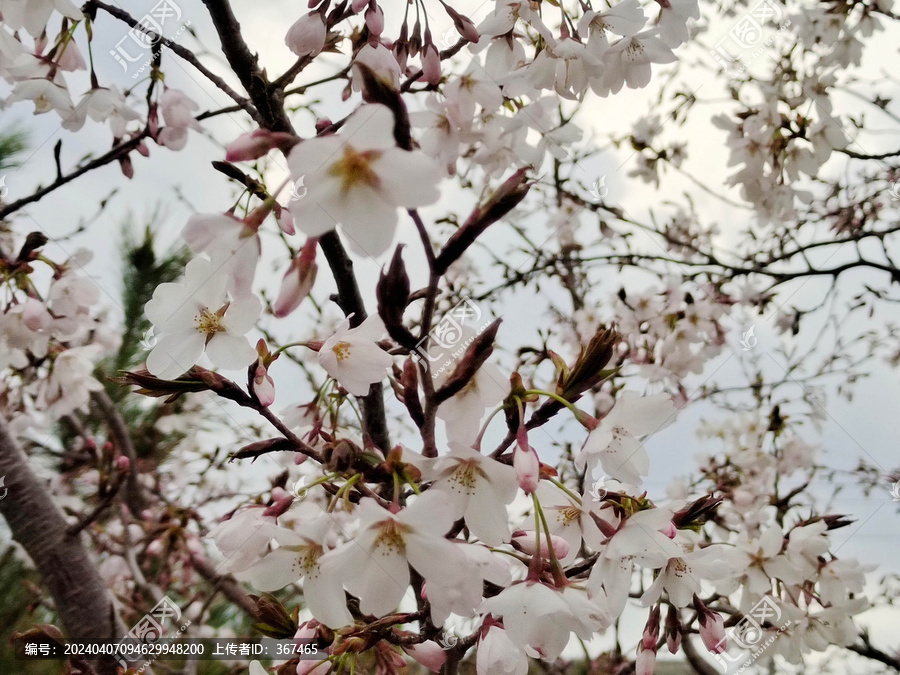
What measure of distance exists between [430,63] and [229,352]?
0.52 metres

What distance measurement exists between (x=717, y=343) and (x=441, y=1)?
170cm

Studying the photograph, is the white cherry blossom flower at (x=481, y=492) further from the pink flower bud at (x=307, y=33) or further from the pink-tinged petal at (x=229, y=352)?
the pink flower bud at (x=307, y=33)

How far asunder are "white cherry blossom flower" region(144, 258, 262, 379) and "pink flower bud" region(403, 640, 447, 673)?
36 cm

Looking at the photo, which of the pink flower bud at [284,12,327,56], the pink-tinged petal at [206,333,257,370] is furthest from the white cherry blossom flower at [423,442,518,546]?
the pink flower bud at [284,12,327,56]

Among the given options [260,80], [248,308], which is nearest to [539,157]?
[260,80]

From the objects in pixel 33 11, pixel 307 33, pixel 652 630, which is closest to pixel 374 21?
pixel 307 33

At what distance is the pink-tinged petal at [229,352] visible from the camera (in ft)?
2.02

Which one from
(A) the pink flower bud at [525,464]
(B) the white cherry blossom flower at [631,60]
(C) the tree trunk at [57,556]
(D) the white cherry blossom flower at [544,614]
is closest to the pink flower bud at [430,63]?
(B) the white cherry blossom flower at [631,60]

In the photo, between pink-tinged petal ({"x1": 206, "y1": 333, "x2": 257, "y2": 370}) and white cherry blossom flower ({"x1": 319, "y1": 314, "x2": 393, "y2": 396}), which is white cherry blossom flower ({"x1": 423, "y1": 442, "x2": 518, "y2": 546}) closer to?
white cherry blossom flower ({"x1": 319, "y1": 314, "x2": 393, "y2": 396})

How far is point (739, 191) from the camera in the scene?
1897mm

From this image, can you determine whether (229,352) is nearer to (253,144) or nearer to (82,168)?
(253,144)

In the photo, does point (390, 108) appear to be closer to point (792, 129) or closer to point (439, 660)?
point (439, 660)

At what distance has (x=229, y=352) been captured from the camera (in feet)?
2.04

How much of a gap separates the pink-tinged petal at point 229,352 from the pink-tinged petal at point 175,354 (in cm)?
2
